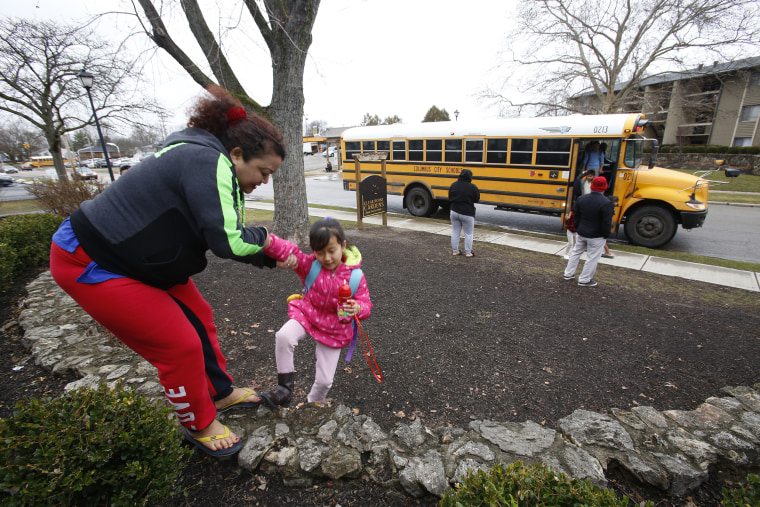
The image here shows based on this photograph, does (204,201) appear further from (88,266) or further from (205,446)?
(205,446)

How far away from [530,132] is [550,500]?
8.71 metres

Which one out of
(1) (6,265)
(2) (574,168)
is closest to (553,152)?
(2) (574,168)

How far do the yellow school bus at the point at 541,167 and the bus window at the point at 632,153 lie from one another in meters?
0.02

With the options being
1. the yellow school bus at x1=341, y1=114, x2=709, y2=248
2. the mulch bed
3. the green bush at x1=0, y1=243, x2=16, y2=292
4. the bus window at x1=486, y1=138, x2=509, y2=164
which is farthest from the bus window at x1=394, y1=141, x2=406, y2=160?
the green bush at x1=0, y1=243, x2=16, y2=292

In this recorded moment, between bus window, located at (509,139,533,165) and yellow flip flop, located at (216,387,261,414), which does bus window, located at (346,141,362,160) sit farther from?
yellow flip flop, located at (216,387,261,414)

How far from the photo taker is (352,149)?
1179 cm

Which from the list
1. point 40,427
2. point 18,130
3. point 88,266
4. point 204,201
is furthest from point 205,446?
point 18,130

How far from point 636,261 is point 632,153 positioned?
267 centimetres

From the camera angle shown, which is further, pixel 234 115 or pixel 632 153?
pixel 632 153

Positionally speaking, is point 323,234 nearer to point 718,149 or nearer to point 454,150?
point 454,150

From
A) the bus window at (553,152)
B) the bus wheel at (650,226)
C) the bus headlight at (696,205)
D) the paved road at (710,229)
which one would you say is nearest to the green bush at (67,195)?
the paved road at (710,229)

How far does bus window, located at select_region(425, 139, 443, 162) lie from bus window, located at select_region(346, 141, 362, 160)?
254 cm

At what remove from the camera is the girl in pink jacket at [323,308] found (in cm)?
211

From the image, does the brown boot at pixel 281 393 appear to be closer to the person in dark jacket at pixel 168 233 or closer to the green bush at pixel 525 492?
the person in dark jacket at pixel 168 233
